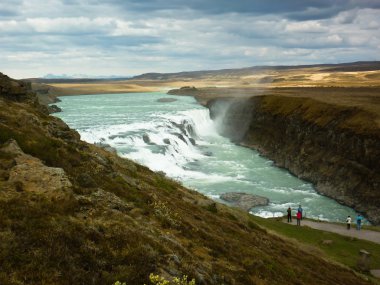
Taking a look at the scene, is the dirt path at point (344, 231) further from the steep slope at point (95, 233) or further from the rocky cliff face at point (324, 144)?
the steep slope at point (95, 233)

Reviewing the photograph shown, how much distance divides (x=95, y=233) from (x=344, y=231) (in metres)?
28.7

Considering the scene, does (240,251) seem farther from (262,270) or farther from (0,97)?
(0,97)

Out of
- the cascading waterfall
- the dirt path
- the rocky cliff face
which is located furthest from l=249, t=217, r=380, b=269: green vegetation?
the rocky cliff face

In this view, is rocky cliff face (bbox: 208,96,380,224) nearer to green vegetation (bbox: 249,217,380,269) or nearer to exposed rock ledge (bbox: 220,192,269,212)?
exposed rock ledge (bbox: 220,192,269,212)

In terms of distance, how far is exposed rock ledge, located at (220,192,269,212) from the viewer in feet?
139

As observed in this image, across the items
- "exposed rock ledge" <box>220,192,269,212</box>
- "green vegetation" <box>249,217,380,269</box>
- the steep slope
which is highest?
the steep slope

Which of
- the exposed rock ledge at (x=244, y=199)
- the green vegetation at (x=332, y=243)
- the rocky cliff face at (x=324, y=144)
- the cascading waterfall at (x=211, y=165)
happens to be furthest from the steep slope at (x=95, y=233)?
the rocky cliff face at (x=324, y=144)

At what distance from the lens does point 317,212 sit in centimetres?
4297

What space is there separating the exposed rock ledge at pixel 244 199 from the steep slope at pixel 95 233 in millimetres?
21977

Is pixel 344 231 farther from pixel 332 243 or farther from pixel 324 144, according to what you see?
pixel 324 144

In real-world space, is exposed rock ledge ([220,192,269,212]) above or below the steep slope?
below

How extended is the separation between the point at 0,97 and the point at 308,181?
43349 millimetres

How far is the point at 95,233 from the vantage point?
984 centimetres

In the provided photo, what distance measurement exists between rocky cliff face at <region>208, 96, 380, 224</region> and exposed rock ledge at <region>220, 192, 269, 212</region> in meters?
9.79
